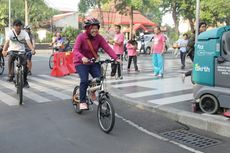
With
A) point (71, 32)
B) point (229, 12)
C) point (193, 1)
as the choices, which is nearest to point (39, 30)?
point (71, 32)

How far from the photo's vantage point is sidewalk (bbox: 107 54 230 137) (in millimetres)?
6994

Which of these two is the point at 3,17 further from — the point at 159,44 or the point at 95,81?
the point at 95,81

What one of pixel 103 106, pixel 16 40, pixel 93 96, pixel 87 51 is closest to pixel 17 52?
pixel 16 40

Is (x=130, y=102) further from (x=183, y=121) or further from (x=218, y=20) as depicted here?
(x=218, y=20)

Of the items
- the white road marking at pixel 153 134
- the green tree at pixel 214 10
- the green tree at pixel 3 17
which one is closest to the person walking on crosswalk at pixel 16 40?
the white road marking at pixel 153 134

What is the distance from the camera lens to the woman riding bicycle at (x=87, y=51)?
23.9 feet

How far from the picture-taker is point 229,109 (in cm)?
737

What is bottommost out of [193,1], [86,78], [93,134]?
[93,134]

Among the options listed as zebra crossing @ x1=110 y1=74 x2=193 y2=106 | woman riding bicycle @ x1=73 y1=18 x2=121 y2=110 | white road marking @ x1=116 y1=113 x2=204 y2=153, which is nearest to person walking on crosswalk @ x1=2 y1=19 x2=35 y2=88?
zebra crossing @ x1=110 y1=74 x2=193 y2=106

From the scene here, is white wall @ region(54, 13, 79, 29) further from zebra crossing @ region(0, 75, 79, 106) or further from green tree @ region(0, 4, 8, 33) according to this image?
zebra crossing @ region(0, 75, 79, 106)

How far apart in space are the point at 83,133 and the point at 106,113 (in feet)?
1.64

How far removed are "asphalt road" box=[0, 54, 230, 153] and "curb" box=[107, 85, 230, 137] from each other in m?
0.14

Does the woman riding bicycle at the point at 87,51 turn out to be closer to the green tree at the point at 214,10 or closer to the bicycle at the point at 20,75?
the bicycle at the point at 20,75

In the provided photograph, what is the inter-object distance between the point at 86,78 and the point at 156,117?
1.55m
